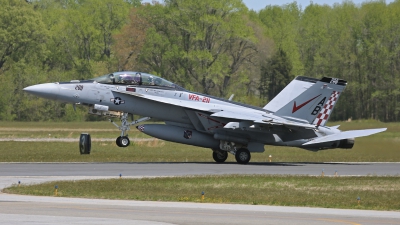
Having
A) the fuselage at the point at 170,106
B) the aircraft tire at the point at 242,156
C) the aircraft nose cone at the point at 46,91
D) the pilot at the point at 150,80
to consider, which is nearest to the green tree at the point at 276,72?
the fuselage at the point at 170,106

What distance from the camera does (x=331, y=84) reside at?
30.5 meters

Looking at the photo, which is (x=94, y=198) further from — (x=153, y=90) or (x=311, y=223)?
(x=153, y=90)

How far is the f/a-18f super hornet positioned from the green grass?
5.89 meters

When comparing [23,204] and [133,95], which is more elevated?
[133,95]

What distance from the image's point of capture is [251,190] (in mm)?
20688

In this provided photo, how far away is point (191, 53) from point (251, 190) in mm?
56362

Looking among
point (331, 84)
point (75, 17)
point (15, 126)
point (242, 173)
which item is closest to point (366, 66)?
point (75, 17)

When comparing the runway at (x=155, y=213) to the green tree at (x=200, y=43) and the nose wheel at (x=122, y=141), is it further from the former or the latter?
the green tree at (x=200, y=43)

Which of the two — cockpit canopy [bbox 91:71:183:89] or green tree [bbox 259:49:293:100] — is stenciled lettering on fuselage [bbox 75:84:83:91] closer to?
cockpit canopy [bbox 91:71:183:89]

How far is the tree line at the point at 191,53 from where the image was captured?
77.2m

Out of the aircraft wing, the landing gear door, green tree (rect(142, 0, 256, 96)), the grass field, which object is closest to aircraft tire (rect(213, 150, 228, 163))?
the grass field

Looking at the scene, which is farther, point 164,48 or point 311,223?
point 164,48

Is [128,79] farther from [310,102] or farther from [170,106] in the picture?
[310,102]

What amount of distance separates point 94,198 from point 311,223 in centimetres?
607
